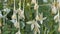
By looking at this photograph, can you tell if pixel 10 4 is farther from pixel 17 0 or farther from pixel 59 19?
pixel 59 19

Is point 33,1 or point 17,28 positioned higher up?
point 33,1

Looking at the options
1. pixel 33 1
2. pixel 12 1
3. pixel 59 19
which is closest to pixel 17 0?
pixel 12 1

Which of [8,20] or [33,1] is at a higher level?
[33,1]

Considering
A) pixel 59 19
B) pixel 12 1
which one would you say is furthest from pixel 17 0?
pixel 59 19

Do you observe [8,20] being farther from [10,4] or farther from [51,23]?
[51,23]

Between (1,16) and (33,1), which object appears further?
(1,16)

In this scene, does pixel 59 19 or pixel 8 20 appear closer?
pixel 59 19

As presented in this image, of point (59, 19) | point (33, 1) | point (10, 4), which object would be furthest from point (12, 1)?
point (59, 19)
